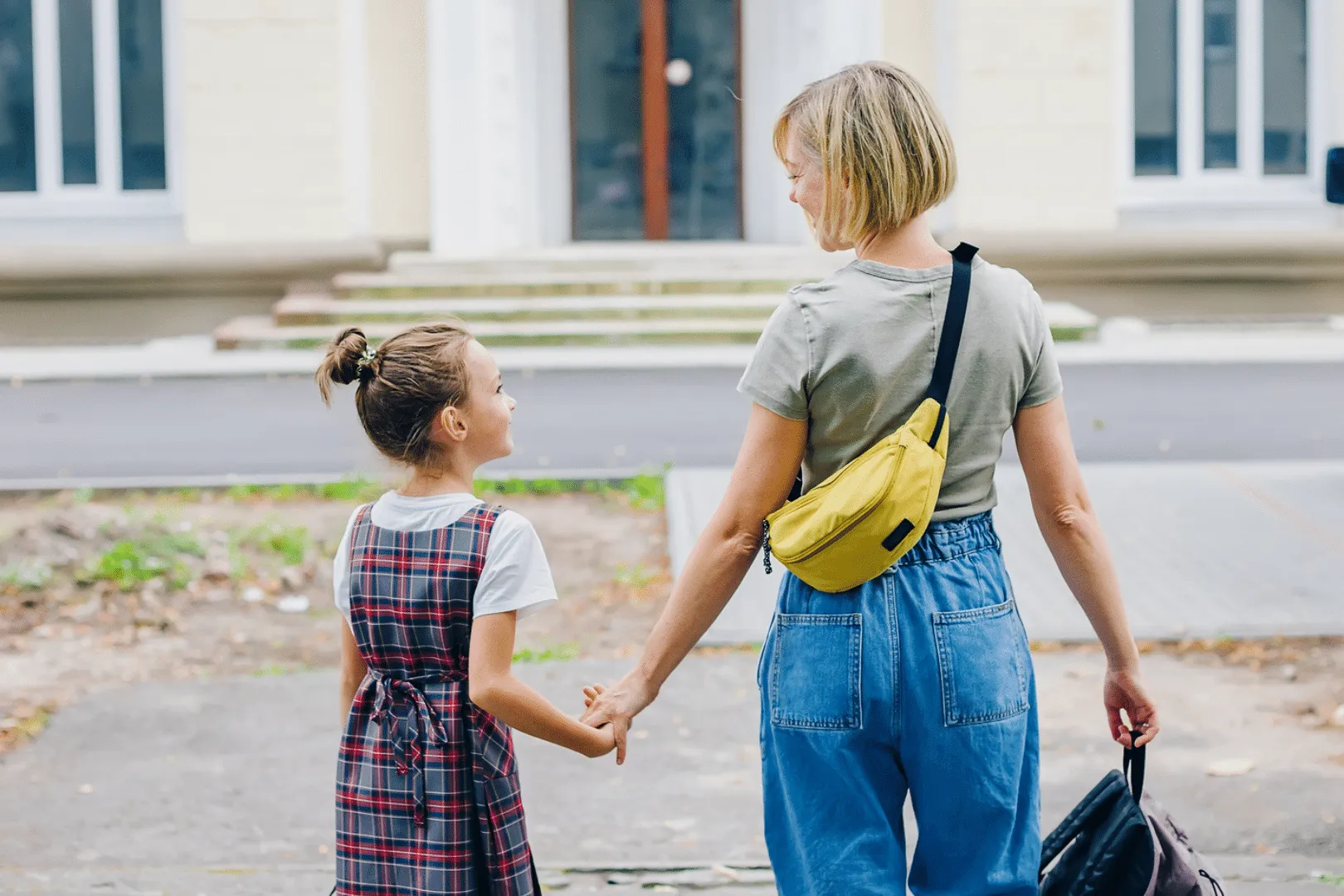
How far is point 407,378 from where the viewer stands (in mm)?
2697

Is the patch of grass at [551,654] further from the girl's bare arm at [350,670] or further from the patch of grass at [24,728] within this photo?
the girl's bare arm at [350,670]

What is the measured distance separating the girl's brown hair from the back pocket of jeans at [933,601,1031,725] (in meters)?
0.81

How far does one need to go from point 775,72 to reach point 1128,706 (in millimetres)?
15158

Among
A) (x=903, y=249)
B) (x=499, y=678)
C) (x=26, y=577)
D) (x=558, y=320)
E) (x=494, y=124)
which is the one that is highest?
(x=494, y=124)

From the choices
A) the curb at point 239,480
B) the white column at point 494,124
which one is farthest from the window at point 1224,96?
the curb at point 239,480

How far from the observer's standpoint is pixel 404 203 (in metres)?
16.0

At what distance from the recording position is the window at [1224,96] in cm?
1599

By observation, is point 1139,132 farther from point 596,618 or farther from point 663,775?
point 663,775

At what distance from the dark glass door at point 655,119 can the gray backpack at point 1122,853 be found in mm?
15515

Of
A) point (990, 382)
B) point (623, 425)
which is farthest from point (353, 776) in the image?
point (623, 425)

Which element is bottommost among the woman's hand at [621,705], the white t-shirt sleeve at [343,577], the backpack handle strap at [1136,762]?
the backpack handle strap at [1136,762]

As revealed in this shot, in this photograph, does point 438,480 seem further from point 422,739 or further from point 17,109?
point 17,109

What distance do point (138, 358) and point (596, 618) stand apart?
8.29 metres

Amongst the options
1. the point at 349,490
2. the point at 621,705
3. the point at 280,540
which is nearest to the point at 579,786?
the point at 621,705
